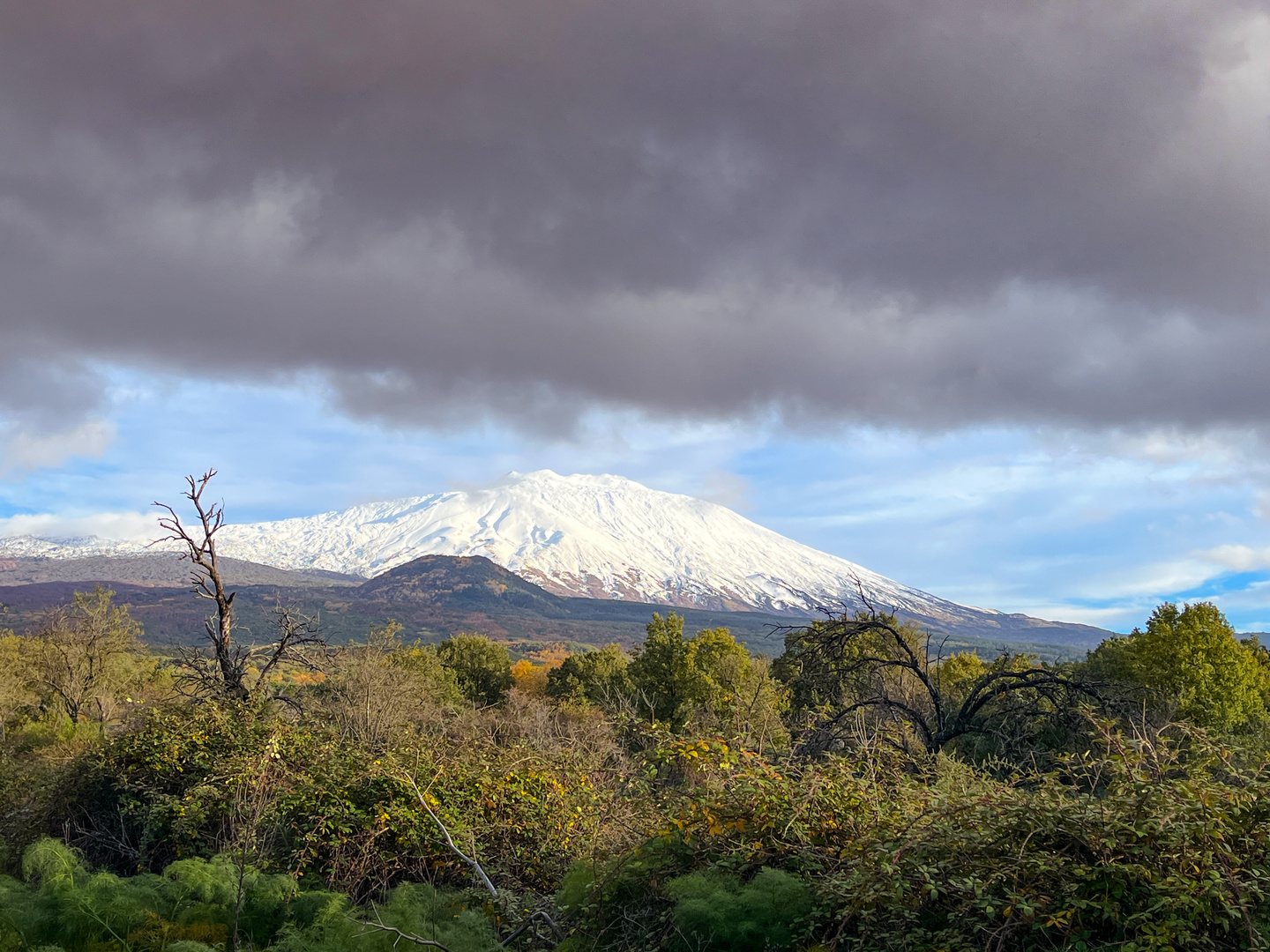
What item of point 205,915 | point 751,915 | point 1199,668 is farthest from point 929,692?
point 1199,668

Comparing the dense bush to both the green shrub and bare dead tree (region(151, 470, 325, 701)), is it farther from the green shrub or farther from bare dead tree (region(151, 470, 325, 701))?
bare dead tree (region(151, 470, 325, 701))

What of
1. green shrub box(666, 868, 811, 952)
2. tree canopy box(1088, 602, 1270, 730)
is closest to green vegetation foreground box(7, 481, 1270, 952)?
green shrub box(666, 868, 811, 952)

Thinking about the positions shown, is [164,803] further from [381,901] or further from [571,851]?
[571,851]

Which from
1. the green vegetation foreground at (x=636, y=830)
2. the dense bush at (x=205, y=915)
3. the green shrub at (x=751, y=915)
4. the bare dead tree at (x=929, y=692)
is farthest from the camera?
the bare dead tree at (x=929, y=692)

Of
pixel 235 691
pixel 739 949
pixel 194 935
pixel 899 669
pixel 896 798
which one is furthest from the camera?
pixel 899 669

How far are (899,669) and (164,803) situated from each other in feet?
72.0

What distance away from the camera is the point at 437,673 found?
45.3 m

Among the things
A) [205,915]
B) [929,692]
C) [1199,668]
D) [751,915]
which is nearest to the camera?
[751,915]

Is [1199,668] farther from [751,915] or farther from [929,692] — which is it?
[751,915]

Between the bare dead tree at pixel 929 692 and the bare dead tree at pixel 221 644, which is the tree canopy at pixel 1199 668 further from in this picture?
the bare dead tree at pixel 221 644

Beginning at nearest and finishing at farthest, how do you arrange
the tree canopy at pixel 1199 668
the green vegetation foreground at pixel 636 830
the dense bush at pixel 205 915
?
the green vegetation foreground at pixel 636 830 → the dense bush at pixel 205 915 → the tree canopy at pixel 1199 668

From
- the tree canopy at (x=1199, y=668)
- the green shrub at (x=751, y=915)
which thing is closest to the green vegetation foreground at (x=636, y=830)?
the green shrub at (x=751, y=915)

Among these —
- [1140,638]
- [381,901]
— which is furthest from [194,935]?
[1140,638]

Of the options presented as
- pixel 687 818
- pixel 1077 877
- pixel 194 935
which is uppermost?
pixel 1077 877
